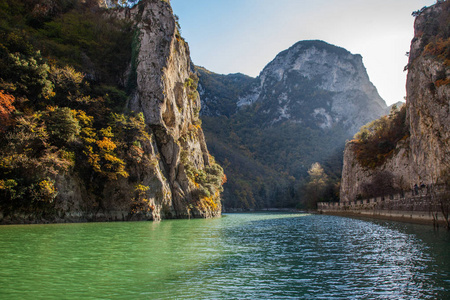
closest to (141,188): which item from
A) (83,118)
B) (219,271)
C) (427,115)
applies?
(83,118)

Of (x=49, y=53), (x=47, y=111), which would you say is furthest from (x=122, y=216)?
(x=49, y=53)

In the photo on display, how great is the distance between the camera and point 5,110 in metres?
29.2

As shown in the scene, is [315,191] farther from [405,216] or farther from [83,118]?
[83,118]

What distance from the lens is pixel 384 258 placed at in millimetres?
13336

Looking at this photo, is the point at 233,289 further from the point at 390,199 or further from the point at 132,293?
the point at 390,199

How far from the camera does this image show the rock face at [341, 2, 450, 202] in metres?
33.9

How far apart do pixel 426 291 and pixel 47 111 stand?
116 feet

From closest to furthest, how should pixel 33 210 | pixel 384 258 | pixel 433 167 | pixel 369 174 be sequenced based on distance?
pixel 384 258 < pixel 33 210 < pixel 433 167 < pixel 369 174

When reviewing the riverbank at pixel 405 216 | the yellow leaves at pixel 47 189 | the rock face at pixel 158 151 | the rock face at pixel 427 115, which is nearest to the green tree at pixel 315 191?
the rock face at pixel 427 115

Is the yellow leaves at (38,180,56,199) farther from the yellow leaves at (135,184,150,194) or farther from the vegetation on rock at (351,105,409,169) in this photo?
the vegetation on rock at (351,105,409,169)

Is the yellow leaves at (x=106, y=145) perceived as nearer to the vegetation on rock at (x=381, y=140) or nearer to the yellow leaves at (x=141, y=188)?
the yellow leaves at (x=141, y=188)

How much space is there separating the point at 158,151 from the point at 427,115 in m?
36.5

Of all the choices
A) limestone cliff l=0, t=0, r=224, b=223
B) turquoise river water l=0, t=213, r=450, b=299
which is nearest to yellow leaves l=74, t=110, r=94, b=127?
limestone cliff l=0, t=0, r=224, b=223

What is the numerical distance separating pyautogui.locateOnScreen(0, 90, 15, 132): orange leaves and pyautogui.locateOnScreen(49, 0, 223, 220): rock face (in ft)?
24.2
